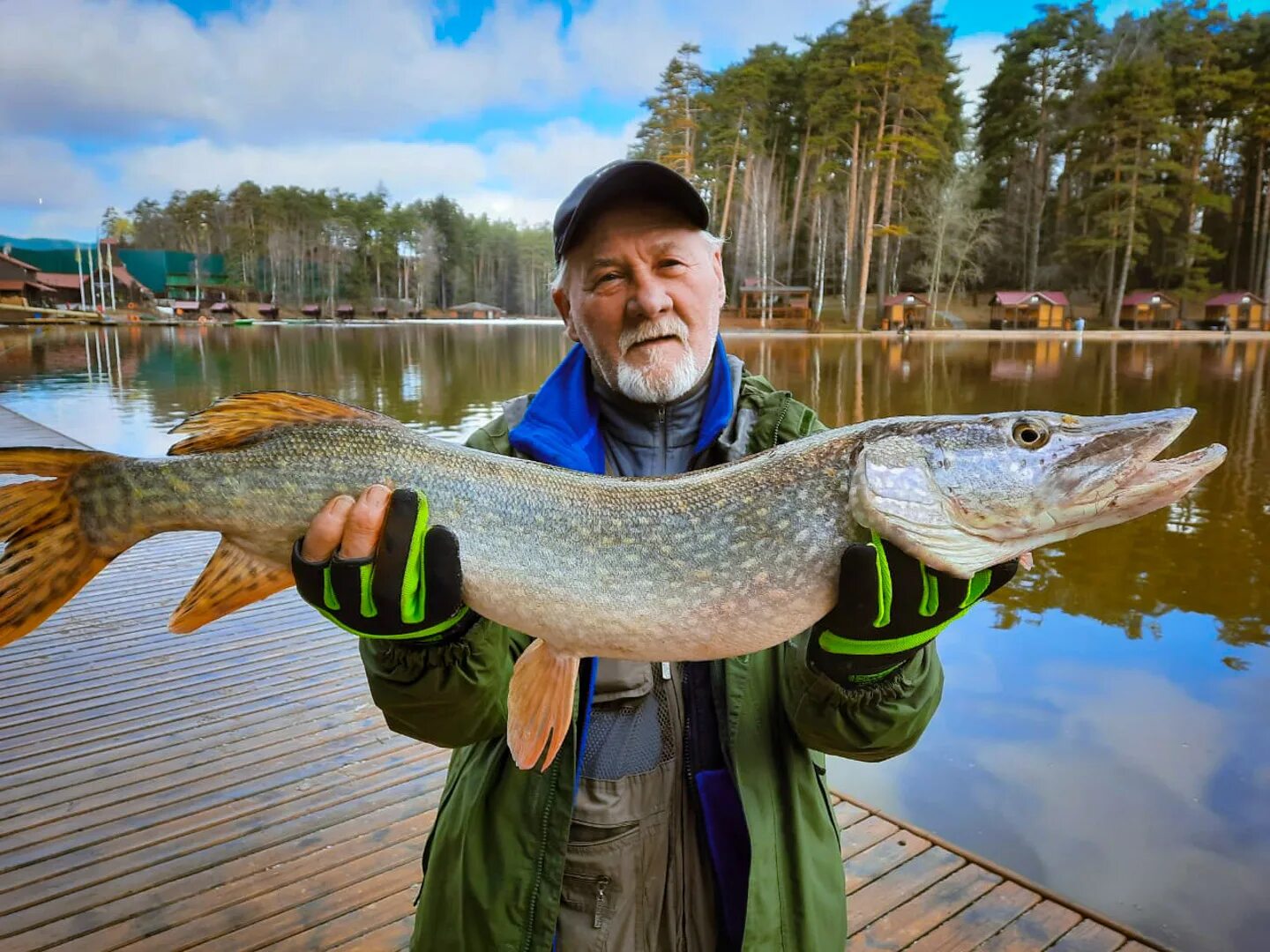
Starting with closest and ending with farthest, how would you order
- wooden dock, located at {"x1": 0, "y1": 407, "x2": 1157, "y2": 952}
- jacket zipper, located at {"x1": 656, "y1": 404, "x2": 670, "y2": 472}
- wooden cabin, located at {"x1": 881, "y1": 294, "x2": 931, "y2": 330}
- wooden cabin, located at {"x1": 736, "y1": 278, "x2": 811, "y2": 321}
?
jacket zipper, located at {"x1": 656, "y1": 404, "x2": 670, "y2": 472}
wooden dock, located at {"x1": 0, "y1": 407, "x2": 1157, "y2": 952}
wooden cabin, located at {"x1": 881, "y1": 294, "x2": 931, "y2": 330}
wooden cabin, located at {"x1": 736, "y1": 278, "x2": 811, "y2": 321}

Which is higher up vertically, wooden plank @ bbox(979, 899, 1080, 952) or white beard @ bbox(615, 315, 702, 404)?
white beard @ bbox(615, 315, 702, 404)

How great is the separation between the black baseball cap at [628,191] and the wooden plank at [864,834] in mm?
2284

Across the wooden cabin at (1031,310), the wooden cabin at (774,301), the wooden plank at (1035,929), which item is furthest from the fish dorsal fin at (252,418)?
the wooden cabin at (1031,310)

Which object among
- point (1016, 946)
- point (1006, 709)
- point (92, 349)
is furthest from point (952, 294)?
point (1016, 946)

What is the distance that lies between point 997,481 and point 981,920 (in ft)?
6.10

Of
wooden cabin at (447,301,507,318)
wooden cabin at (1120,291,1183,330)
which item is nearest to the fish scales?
wooden cabin at (1120,291,1183,330)

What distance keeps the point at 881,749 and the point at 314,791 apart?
2.38m

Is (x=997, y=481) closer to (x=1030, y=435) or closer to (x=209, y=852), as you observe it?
(x=1030, y=435)

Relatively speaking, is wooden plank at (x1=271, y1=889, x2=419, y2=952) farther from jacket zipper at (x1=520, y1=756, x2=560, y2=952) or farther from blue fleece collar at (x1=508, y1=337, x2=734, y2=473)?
blue fleece collar at (x1=508, y1=337, x2=734, y2=473)

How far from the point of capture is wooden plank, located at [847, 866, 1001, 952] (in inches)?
97.4

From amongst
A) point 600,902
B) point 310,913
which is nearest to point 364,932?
point 310,913

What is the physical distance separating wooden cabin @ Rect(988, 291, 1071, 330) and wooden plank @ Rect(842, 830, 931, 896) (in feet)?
151

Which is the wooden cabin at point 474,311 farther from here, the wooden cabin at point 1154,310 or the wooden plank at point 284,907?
the wooden plank at point 284,907

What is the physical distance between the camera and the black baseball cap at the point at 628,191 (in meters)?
1.89
